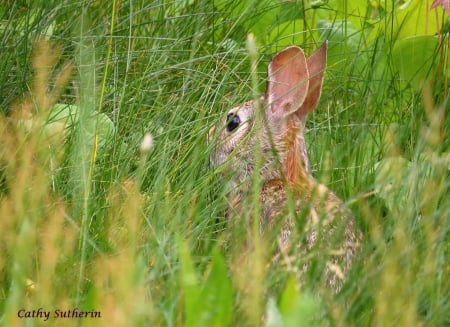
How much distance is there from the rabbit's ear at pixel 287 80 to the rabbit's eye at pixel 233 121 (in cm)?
13

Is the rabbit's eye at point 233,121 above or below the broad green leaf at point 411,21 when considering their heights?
below

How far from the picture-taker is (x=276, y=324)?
7.25 feet

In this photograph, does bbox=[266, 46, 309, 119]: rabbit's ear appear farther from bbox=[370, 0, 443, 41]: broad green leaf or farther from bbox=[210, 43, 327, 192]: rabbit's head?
bbox=[370, 0, 443, 41]: broad green leaf

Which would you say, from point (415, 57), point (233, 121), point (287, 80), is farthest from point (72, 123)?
point (415, 57)

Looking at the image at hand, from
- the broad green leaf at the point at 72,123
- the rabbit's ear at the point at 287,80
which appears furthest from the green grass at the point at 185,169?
the rabbit's ear at the point at 287,80

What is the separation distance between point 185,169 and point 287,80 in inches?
29.2

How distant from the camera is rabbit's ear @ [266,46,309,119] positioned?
411 centimetres

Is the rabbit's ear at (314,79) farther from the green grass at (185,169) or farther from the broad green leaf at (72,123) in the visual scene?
the broad green leaf at (72,123)

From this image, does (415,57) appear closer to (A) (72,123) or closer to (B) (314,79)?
(B) (314,79)

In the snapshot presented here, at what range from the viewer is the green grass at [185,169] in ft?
7.95

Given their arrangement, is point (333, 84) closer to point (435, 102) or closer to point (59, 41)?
point (435, 102)

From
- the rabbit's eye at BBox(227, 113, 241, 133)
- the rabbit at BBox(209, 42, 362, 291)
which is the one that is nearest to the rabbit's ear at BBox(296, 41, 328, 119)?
the rabbit at BBox(209, 42, 362, 291)

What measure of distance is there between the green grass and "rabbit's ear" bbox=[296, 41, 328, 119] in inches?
3.5

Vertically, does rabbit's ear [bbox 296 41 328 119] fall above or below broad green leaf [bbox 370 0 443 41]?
below
